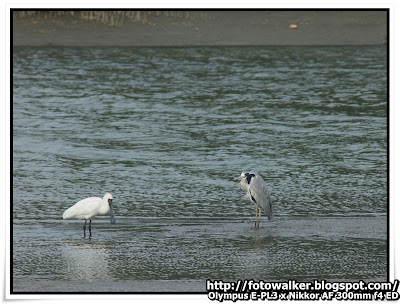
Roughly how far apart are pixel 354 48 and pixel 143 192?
16389 mm

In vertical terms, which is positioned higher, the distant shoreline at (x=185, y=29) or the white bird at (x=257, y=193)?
the distant shoreline at (x=185, y=29)

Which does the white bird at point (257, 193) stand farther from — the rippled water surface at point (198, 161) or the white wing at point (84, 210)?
the white wing at point (84, 210)

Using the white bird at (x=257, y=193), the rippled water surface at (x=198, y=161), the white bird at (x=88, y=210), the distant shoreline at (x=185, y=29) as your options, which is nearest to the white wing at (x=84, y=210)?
the white bird at (x=88, y=210)

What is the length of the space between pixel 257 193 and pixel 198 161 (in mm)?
4070

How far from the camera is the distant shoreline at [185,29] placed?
27.6 metres

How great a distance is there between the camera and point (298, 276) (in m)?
8.81

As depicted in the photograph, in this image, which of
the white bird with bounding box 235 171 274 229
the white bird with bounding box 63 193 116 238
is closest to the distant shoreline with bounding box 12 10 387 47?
the white bird with bounding box 235 171 274 229

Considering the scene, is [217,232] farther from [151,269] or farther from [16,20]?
[16,20]

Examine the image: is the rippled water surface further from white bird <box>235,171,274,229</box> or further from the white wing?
white bird <box>235,171,274,229</box>

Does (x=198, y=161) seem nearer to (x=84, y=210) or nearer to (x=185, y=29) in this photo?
(x=84, y=210)

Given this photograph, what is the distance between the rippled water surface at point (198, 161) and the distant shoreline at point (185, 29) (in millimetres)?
324

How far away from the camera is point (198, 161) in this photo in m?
15.3

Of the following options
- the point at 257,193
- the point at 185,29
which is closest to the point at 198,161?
the point at 257,193

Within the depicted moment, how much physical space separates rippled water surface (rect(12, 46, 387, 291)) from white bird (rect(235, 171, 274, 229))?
14.1 inches
